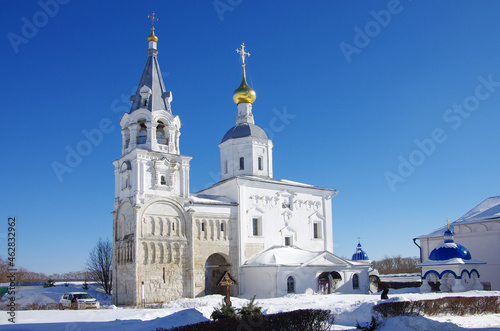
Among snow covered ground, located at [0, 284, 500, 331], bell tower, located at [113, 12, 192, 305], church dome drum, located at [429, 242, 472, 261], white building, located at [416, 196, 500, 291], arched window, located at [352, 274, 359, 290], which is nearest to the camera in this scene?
snow covered ground, located at [0, 284, 500, 331]

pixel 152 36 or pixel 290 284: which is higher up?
pixel 152 36

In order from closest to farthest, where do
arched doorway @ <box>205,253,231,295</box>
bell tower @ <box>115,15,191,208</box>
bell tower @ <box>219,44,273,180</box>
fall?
bell tower @ <box>115,15,191,208</box> < arched doorway @ <box>205,253,231,295</box> < bell tower @ <box>219,44,273,180</box>

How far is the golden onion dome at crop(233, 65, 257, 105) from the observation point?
32688 millimetres

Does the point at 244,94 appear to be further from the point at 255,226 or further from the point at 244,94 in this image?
the point at 255,226

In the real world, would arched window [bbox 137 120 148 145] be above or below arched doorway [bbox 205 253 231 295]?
above

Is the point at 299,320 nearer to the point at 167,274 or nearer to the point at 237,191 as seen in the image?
the point at 167,274

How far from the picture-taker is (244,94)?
3269 centimetres

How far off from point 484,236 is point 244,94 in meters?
18.0

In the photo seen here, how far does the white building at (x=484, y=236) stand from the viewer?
2767 cm

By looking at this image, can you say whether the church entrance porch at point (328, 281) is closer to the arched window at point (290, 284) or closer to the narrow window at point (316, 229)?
the arched window at point (290, 284)

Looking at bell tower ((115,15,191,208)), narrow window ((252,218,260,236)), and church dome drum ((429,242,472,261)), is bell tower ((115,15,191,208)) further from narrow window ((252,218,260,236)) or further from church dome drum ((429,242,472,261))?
church dome drum ((429,242,472,261))

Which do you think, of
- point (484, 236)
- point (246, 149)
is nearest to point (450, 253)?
point (484, 236)

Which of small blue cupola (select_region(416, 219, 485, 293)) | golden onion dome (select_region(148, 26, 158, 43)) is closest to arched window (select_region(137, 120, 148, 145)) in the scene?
golden onion dome (select_region(148, 26, 158, 43))

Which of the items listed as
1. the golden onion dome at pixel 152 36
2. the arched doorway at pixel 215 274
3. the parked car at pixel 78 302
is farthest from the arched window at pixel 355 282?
the golden onion dome at pixel 152 36
